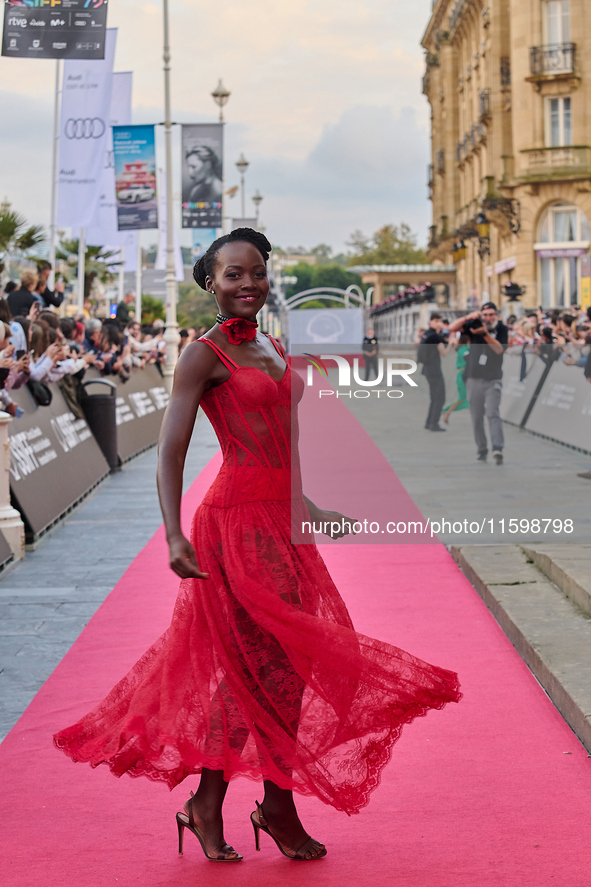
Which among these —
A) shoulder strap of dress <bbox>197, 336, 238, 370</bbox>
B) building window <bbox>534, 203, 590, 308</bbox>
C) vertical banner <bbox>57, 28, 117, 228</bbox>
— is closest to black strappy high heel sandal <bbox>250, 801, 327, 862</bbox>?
shoulder strap of dress <bbox>197, 336, 238, 370</bbox>

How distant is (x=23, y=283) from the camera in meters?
13.8

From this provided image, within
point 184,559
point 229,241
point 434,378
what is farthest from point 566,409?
point 184,559

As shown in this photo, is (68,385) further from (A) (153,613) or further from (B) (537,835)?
(B) (537,835)

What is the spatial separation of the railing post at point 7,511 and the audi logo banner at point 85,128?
1412 centimetres

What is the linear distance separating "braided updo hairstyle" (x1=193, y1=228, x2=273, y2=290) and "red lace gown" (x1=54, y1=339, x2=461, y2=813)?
30 cm

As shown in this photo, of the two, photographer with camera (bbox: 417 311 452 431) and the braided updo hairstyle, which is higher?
the braided updo hairstyle

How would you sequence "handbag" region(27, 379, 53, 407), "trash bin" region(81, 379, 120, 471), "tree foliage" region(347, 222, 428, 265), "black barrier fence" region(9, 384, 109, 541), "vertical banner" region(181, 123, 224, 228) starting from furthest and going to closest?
"tree foliage" region(347, 222, 428, 265)
"vertical banner" region(181, 123, 224, 228)
"trash bin" region(81, 379, 120, 471)
"handbag" region(27, 379, 53, 407)
"black barrier fence" region(9, 384, 109, 541)

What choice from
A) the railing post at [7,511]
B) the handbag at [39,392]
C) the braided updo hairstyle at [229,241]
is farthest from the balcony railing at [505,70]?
the braided updo hairstyle at [229,241]

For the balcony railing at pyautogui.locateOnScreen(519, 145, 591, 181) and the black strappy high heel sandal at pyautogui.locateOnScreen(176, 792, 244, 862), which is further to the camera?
the balcony railing at pyautogui.locateOnScreen(519, 145, 591, 181)

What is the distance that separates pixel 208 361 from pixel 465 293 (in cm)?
5817

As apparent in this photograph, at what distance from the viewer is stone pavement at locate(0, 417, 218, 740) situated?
529 cm

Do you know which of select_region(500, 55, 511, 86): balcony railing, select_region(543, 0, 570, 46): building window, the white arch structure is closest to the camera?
select_region(543, 0, 570, 46): building window

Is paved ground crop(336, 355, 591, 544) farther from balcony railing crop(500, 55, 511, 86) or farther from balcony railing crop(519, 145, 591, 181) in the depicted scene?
balcony railing crop(500, 55, 511, 86)

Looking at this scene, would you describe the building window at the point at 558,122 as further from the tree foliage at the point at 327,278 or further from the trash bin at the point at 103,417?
the tree foliage at the point at 327,278
